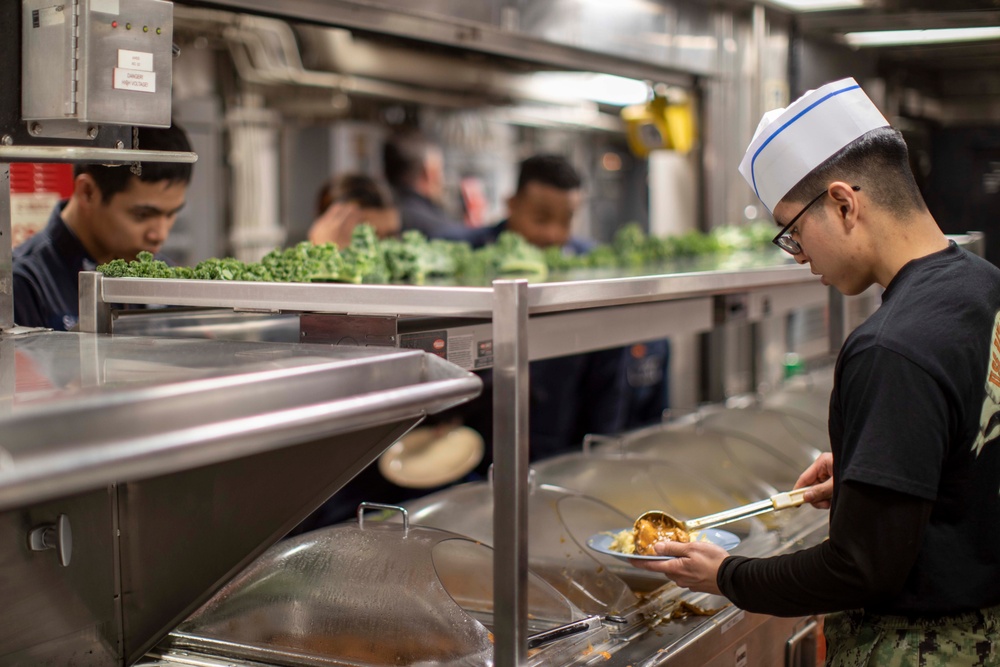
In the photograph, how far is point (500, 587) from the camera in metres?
1.41

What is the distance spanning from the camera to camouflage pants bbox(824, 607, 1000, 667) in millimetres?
1505

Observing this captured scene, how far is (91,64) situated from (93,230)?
1.07 m

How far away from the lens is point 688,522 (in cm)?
185

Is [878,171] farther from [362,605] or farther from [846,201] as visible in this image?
[362,605]

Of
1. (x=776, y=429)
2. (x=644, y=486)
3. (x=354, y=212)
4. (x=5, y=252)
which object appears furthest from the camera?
(x=354, y=212)

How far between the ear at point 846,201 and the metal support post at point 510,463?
1.65 feet

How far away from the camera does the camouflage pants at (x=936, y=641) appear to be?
150 centimetres

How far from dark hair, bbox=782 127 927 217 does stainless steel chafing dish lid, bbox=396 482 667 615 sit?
34.8 inches

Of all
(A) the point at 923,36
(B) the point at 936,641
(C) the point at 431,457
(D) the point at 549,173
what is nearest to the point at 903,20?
(A) the point at 923,36

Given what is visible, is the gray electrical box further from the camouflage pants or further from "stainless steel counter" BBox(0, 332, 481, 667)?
the camouflage pants

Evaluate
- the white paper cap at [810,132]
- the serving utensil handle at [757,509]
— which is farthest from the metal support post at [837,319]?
the white paper cap at [810,132]

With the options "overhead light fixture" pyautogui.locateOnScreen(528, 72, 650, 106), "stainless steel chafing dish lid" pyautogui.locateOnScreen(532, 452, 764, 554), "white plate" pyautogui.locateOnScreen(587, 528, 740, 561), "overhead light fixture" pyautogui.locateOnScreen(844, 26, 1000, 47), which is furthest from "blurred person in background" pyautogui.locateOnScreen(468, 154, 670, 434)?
"white plate" pyautogui.locateOnScreen(587, 528, 740, 561)

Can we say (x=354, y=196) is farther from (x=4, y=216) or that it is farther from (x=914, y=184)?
(x=914, y=184)

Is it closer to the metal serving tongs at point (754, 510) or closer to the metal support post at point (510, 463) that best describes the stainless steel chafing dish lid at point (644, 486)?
the metal serving tongs at point (754, 510)
